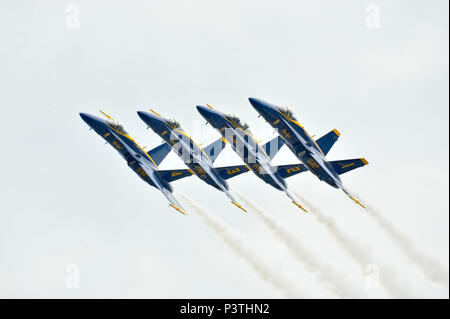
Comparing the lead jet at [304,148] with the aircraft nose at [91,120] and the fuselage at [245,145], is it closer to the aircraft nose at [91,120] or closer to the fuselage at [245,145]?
the fuselage at [245,145]

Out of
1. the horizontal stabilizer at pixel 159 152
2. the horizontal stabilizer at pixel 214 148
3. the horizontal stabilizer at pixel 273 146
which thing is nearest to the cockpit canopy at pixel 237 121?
the horizontal stabilizer at pixel 214 148

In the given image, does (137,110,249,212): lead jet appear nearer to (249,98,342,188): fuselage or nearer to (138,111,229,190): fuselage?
(138,111,229,190): fuselage

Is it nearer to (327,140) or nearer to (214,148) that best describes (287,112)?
(327,140)

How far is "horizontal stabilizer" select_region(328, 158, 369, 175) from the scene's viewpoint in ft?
309

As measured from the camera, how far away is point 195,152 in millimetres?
94312

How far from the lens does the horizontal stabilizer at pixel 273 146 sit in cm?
9706

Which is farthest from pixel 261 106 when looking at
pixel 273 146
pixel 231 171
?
pixel 231 171

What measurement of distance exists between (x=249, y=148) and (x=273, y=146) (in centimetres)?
493

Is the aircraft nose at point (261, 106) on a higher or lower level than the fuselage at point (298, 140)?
higher

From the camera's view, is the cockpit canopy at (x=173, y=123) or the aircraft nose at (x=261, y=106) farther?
the cockpit canopy at (x=173, y=123)

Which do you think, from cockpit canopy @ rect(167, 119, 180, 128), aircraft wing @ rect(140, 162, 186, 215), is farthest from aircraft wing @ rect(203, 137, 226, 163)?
aircraft wing @ rect(140, 162, 186, 215)

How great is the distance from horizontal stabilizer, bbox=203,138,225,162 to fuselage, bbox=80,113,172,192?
5625 mm
